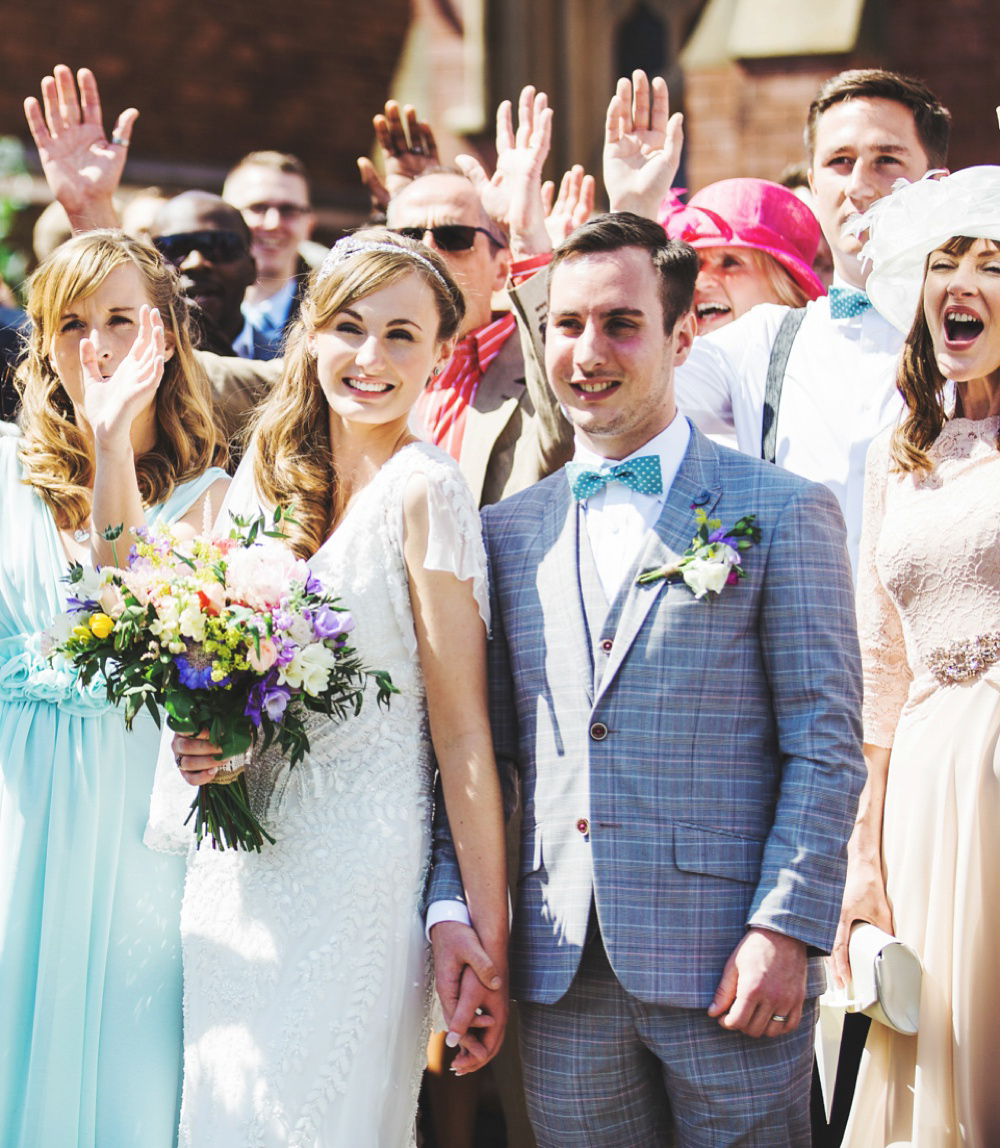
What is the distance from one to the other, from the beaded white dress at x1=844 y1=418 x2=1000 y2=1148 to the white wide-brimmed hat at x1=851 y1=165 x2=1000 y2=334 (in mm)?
435

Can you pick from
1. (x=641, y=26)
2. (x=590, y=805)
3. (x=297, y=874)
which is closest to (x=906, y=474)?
(x=590, y=805)

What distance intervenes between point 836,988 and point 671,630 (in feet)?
3.55

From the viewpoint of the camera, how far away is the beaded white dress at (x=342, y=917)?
3121 millimetres

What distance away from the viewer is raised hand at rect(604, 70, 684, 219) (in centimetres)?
439

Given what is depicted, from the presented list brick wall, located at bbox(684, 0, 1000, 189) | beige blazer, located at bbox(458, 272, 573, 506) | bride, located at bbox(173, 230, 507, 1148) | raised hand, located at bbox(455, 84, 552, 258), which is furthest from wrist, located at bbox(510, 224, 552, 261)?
brick wall, located at bbox(684, 0, 1000, 189)

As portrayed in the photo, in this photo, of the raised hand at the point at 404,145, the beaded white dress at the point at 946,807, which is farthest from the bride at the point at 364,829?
the raised hand at the point at 404,145

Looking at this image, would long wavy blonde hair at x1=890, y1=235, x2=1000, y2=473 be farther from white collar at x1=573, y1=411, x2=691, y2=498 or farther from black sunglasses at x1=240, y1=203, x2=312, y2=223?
black sunglasses at x1=240, y1=203, x2=312, y2=223

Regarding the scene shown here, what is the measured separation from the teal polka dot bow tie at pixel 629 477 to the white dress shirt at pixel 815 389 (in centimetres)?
93

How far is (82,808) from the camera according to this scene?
3.69 metres

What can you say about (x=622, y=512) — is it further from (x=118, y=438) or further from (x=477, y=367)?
(x=477, y=367)

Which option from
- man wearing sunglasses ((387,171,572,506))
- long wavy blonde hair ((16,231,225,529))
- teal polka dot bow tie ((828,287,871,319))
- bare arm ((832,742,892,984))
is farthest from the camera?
man wearing sunglasses ((387,171,572,506))

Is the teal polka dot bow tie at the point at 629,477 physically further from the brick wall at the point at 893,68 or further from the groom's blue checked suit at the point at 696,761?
the brick wall at the point at 893,68

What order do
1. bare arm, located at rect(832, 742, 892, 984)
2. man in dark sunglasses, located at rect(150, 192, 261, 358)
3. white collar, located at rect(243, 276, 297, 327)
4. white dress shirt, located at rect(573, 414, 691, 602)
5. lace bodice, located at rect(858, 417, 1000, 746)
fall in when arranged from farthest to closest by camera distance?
1. white collar, located at rect(243, 276, 297, 327)
2. man in dark sunglasses, located at rect(150, 192, 261, 358)
3. bare arm, located at rect(832, 742, 892, 984)
4. lace bodice, located at rect(858, 417, 1000, 746)
5. white dress shirt, located at rect(573, 414, 691, 602)

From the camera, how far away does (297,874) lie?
3.24 meters
